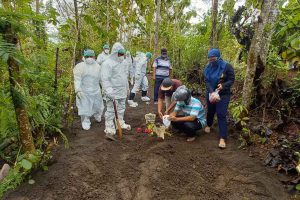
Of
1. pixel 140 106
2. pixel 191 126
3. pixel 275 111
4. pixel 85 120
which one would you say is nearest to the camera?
pixel 191 126

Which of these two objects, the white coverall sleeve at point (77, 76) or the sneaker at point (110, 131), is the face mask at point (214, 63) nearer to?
the sneaker at point (110, 131)

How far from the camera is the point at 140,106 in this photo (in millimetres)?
7758

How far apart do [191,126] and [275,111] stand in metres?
1.71

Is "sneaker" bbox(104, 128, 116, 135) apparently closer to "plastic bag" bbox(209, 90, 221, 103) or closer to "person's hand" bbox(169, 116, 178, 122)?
"person's hand" bbox(169, 116, 178, 122)

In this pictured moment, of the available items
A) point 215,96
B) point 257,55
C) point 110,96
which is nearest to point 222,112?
point 215,96

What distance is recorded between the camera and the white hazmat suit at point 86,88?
5.43 metres

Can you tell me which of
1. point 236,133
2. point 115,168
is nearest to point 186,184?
point 115,168

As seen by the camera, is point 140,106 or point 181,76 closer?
point 140,106

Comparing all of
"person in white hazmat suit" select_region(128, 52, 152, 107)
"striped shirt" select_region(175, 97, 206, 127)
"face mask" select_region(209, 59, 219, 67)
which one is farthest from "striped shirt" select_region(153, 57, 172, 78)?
"face mask" select_region(209, 59, 219, 67)

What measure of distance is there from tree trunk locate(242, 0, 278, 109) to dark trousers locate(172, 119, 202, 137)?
1.00 metres

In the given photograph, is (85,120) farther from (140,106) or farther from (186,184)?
(186,184)

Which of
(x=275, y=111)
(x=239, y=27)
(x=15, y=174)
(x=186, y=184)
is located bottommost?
(x=186, y=184)

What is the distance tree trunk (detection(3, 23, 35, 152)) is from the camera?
2927mm

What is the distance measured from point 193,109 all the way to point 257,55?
1482mm
